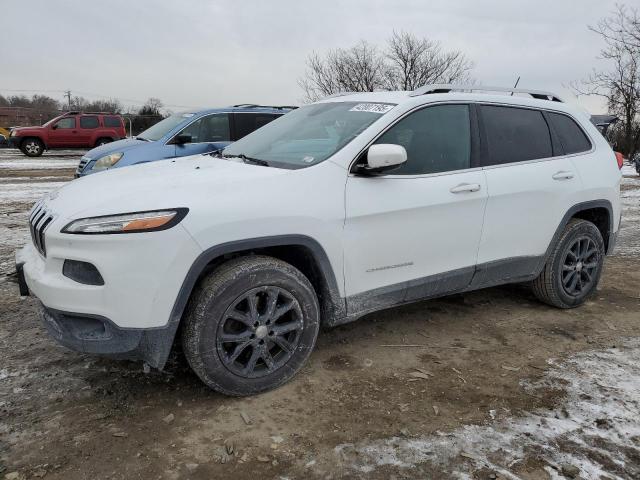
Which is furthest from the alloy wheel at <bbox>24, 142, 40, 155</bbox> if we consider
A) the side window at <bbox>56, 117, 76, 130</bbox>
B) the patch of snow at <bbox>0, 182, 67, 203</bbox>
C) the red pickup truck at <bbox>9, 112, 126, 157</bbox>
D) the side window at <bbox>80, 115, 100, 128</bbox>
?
the patch of snow at <bbox>0, 182, 67, 203</bbox>

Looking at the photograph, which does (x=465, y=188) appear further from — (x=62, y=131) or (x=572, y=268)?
(x=62, y=131)

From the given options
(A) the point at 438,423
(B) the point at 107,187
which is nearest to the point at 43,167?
(B) the point at 107,187

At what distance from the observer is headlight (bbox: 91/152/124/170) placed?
313 inches

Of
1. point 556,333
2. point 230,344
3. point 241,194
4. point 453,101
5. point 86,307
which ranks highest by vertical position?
point 453,101

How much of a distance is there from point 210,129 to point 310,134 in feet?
17.5

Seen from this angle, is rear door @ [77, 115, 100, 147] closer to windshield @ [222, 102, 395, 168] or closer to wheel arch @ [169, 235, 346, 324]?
windshield @ [222, 102, 395, 168]

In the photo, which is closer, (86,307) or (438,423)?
(86,307)

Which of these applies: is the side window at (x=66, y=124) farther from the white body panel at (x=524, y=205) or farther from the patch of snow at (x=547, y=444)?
the patch of snow at (x=547, y=444)

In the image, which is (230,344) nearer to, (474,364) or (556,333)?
(474,364)

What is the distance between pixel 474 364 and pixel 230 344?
1.63m

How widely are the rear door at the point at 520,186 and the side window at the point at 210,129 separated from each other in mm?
5512

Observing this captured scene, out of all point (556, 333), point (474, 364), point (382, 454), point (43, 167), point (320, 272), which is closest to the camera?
point (382, 454)

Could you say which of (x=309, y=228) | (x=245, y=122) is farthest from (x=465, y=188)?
(x=245, y=122)

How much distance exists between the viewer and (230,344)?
2.88 m
